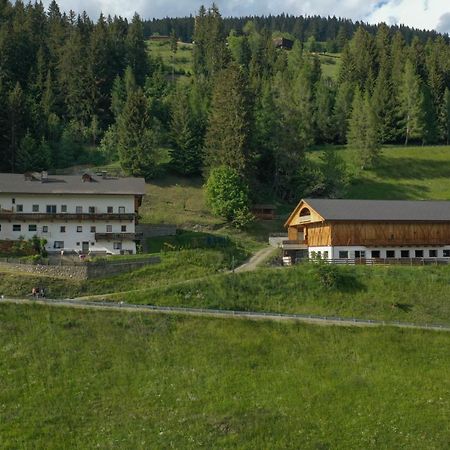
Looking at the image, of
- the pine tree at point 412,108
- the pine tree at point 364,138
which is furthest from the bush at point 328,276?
the pine tree at point 412,108

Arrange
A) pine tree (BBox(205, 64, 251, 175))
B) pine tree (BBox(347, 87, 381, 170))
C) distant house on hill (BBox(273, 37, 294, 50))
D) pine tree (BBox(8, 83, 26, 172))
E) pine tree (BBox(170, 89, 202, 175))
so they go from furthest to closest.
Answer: distant house on hill (BBox(273, 37, 294, 50)) → pine tree (BBox(347, 87, 381, 170)) → pine tree (BBox(170, 89, 202, 175)) → pine tree (BBox(8, 83, 26, 172)) → pine tree (BBox(205, 64, 251, 175))

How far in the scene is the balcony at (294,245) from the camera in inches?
2272

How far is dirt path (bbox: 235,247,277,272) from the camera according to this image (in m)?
50.2

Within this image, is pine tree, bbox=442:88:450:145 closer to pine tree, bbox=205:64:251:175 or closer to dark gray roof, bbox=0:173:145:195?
pine tree, bbox=205:64:251:175

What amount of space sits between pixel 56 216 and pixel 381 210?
101 ft

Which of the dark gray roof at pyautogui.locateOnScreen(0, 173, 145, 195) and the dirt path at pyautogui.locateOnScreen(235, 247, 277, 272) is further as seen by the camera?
the dark gray roof at pyautogui.locateOnScreen(0, 173, 145, 195)

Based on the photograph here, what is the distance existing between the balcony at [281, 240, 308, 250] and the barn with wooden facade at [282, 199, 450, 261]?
91 cm

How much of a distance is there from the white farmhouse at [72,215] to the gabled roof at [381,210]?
702 inches

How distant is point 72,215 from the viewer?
182 feet

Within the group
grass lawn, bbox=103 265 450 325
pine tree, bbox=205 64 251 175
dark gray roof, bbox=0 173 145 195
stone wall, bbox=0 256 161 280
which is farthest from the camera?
pine tree, bbox=205 64 251 175

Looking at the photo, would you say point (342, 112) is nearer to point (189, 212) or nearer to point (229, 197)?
point (189, 212)

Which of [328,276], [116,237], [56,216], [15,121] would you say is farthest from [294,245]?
[15,121]

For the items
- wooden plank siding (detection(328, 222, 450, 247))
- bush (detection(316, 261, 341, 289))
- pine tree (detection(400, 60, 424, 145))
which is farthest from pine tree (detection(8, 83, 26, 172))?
pine tree (detection(400, 60, 424, 145))

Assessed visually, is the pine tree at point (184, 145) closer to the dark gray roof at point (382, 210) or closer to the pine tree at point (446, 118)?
the dark gray roof at point (382, 210)
